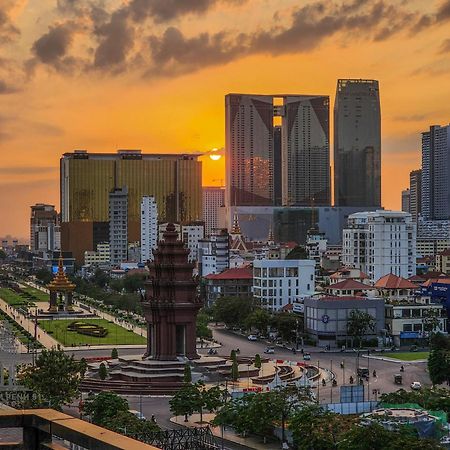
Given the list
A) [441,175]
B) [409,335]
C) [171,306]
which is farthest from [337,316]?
[441,175]

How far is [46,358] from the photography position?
3859 centimetres

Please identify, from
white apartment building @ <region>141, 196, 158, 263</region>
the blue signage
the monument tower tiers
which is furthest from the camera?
white apartment building @ <region>141, 196, 158, 263</region>

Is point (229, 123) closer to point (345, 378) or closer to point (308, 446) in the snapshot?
point (345, 378)

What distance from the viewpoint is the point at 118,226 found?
160 meters

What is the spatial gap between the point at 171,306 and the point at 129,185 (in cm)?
14239

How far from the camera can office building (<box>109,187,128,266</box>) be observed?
520 ft

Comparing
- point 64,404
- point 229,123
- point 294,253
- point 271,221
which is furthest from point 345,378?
point 229,123

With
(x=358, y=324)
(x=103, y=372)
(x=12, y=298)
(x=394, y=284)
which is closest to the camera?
(x=103, y=372)

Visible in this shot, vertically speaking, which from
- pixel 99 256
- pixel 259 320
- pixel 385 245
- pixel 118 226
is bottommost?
pixel 259 320

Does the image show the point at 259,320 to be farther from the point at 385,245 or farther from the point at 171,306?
the point at 385,245

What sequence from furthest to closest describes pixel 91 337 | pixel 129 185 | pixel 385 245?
1. pixel 129 185
2. pixel 385 245
3. pixel 91 337

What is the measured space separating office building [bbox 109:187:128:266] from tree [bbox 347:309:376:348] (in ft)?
319

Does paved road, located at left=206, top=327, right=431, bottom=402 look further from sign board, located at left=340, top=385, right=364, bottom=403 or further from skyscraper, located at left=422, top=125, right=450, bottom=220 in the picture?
skyscraper, located at left=422, top=125, right=450, bottom=220

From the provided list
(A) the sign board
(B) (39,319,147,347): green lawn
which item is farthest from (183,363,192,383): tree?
(B) (39,319,147,347): green lawn
